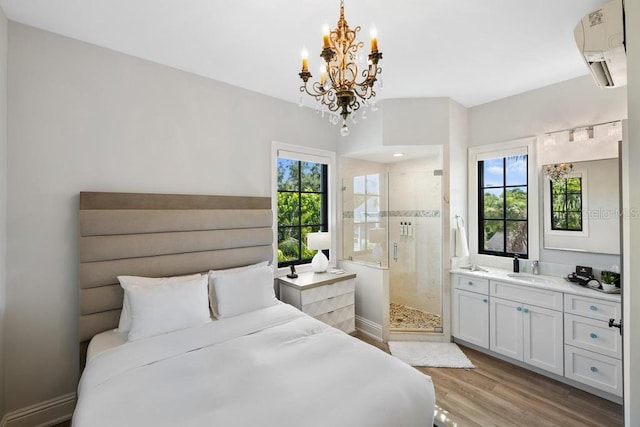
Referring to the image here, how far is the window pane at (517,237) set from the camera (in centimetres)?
310

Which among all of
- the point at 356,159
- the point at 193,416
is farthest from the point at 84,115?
the point at 356,159

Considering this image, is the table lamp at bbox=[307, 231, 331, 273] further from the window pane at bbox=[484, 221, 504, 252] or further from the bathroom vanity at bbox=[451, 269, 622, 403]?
the window pane at bbox=[484, 221, 504, 252]

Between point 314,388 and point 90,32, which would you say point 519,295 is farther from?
point 90,32

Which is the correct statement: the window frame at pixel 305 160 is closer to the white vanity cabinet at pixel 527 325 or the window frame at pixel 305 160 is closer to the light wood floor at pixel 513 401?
the light wood floor at pixel 513 401

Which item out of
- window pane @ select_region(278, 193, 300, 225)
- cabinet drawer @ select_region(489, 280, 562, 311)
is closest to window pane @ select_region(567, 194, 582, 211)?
cabinet drawer @ select_region(489, 280, 562, 311)

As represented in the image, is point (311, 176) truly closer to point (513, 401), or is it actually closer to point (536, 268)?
A: point (536, 268)

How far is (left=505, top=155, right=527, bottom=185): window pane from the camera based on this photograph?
3105 mm

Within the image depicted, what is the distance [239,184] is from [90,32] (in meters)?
1.60

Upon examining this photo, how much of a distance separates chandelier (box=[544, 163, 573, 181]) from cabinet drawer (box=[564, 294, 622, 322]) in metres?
1.18

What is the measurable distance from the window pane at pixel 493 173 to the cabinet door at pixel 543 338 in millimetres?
1432

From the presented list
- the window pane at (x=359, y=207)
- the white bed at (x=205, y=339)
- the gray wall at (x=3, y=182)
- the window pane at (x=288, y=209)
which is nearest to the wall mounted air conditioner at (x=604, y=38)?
the white bed at (x=205, y=339)

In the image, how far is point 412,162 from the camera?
4.05 meters

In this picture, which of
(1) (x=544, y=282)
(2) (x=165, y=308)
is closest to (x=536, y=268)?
(1) (x=544, y=282)

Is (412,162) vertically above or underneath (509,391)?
above
